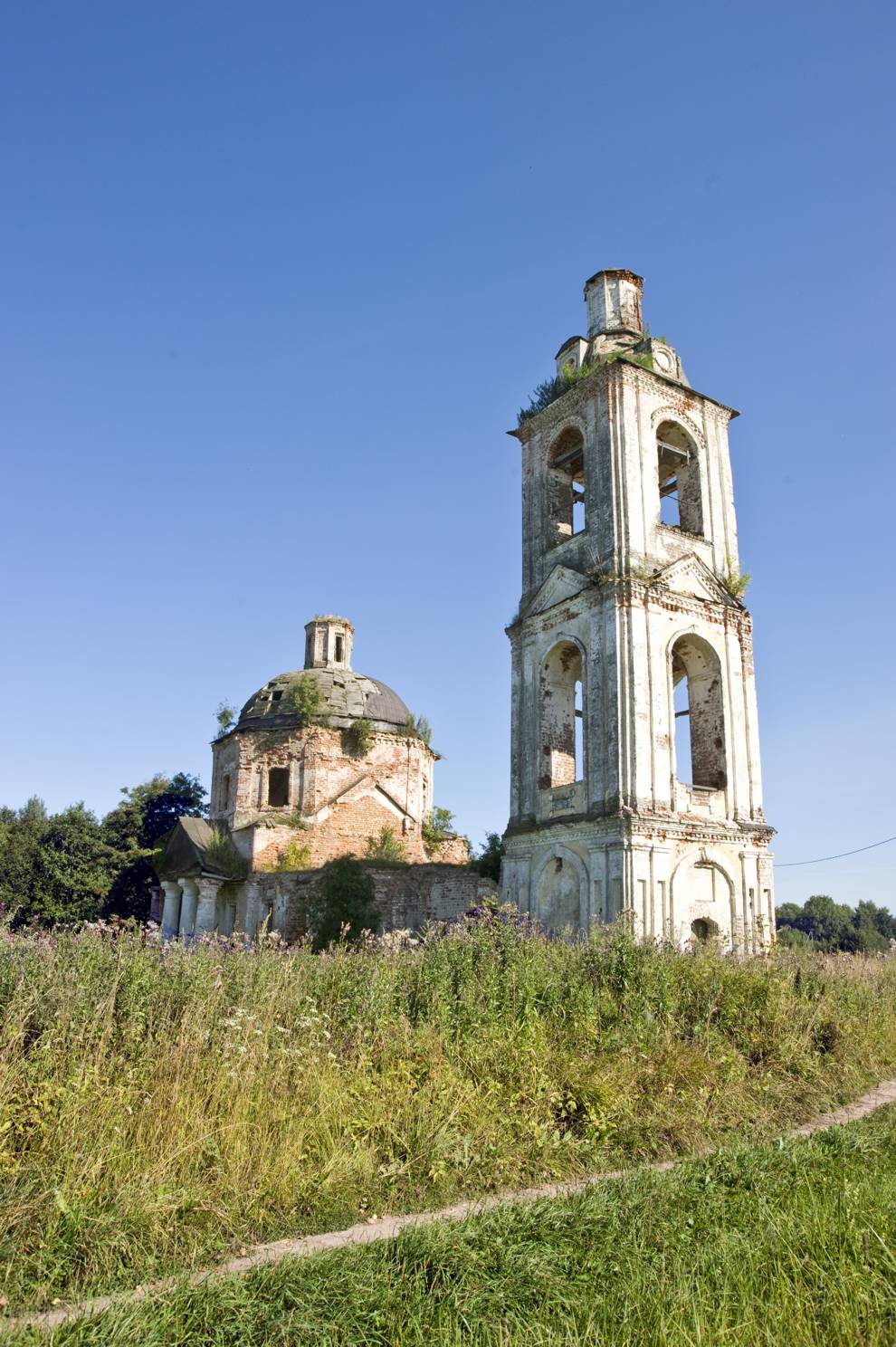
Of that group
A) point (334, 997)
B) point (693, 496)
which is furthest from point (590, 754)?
point (334, 997)

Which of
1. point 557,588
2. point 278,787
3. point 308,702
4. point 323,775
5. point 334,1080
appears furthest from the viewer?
point 278,787

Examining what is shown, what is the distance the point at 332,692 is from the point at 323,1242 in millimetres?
23698

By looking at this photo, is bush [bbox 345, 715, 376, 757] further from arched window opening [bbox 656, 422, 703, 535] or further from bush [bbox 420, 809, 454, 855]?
arched window opening [bbox 656, 422, 703, 535]

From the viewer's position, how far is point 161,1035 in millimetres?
5637

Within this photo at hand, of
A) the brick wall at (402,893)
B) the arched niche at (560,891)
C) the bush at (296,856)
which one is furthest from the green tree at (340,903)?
the arched niche at (560,891)

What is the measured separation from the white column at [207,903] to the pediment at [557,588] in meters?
12.0

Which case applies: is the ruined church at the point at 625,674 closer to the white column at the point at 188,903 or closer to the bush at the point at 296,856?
the bush at the point at 296,856

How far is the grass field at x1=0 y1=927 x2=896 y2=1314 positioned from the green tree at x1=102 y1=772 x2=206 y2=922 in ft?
89.2

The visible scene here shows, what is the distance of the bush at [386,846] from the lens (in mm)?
25578

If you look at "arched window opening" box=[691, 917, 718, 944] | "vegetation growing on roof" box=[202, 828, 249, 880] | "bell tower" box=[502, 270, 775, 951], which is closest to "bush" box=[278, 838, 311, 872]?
"vegetation growing on roof" box=[202, 828, 249, 880]

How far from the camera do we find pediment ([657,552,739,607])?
17.0 metres

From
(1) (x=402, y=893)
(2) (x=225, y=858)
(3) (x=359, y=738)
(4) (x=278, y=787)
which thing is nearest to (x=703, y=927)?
(1) (x=402, y=893)

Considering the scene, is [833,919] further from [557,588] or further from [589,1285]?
[589,1285]

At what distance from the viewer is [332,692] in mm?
27859
